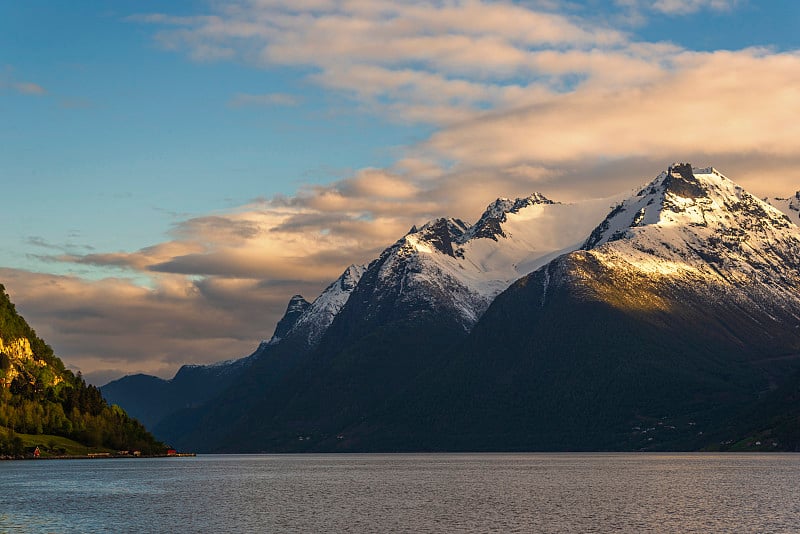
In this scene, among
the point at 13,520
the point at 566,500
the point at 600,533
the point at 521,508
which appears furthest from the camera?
the point at 566,500

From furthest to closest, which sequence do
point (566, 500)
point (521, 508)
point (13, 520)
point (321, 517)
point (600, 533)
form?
point (566, 500), point (521, 508), point (321, 517), point (13, 520), point (600, 533)

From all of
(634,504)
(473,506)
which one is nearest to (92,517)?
(473,506)

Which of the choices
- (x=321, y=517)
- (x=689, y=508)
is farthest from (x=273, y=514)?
(x=689, y=508)

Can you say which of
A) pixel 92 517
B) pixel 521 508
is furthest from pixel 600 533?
pixel 92 517

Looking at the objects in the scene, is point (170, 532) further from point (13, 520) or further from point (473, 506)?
point (473, 506)

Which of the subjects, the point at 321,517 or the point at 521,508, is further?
the point at 521,508

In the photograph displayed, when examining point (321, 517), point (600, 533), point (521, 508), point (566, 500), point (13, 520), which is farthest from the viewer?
point (566, 500)

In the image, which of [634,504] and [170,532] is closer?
[170,532]

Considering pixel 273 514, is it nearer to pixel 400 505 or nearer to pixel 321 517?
pixel 321 517

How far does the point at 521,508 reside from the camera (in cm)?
18238

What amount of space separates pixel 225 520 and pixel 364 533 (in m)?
29.0

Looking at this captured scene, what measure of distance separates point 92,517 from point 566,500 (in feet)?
266

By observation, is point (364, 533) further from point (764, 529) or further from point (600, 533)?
point (764, 529)

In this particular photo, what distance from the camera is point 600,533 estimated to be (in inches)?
5684
